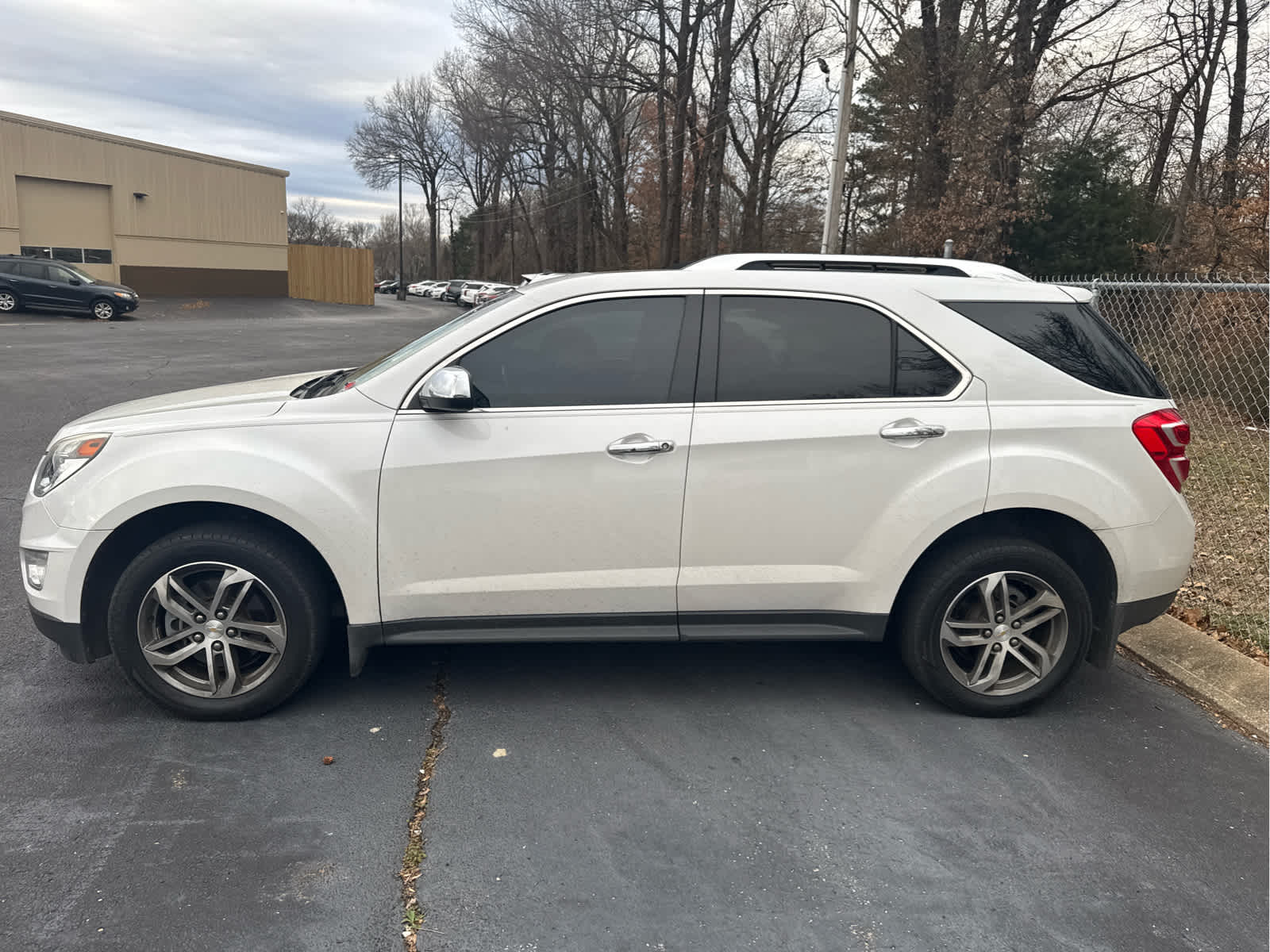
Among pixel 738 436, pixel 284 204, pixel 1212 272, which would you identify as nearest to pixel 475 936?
pixel 738 436

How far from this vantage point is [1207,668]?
4.46 meters

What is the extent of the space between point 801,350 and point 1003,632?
142 centimetres

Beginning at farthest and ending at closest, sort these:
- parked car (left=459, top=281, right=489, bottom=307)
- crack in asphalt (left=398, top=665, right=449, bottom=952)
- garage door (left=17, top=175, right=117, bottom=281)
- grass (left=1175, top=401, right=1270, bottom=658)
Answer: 1. parked car (left=459, top=281, right=489, bottom=307)
2. garage door (left=17, top=175, right=117, bottom=281)
3. grass (left=1175, top=401, right=1270, bottom=658)
4. crack in asphalt (left=398, top=665, right=449, bottom=952)

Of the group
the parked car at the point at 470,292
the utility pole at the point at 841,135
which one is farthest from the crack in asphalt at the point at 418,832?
the parked car at the point at 470,292

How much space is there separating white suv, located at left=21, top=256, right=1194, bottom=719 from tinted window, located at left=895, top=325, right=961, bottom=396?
0.01 meters

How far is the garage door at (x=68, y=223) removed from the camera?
32.9 metres

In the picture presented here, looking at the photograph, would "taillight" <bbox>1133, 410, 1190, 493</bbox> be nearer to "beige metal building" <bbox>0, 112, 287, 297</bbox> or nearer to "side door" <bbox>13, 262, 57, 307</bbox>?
"side door" <bbox>13, 262, 57, 307</bbox>

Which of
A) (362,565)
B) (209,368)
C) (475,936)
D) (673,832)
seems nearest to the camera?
(475,936)

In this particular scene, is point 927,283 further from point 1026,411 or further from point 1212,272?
point 1212,272

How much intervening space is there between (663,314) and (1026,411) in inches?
59.5

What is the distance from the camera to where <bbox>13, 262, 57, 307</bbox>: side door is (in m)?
26.2

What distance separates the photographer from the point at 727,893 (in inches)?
108

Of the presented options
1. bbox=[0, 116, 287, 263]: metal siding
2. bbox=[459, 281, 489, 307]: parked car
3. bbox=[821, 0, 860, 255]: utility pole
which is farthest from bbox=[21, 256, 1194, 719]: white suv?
bbox=[459, 281, 489, 307]: parked car

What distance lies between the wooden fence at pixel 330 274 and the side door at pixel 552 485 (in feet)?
142
